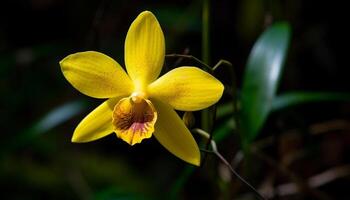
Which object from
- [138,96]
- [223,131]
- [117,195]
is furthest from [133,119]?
[117,195]

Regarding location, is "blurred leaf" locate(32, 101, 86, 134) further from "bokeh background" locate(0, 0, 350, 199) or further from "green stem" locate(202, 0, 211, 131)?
"green stem" locate(202, 0, 211, 131)

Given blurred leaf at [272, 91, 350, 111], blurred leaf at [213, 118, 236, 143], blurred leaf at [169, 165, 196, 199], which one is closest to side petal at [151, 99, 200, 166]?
blurred leaf at [169, 165, 196, 199]

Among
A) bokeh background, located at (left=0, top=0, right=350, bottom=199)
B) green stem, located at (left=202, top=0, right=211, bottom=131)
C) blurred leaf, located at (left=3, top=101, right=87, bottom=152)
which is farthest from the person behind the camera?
bokeh background, located at (left=0, top=0, right=350, bottom=199)

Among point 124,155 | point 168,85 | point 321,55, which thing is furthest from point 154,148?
point 168,85

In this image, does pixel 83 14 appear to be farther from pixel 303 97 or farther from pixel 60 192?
pixel 303 97

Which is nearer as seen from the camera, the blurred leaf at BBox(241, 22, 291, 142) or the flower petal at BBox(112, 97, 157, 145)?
the flower petal at BBox(112, 97, 157, 145)

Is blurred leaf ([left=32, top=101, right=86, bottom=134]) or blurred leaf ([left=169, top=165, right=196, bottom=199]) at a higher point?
blurred leaf ([left=169, top=165, right=196, bottom=199])

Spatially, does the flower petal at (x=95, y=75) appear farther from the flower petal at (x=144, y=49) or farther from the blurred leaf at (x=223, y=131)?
the blurred leaf at (x=223, y=131)

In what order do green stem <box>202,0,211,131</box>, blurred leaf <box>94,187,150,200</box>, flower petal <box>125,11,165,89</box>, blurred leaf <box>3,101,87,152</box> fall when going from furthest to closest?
blurred leaf <box>3,101,87,152</box> < blurred leaf <box>94,187,150,200</box> < green stem <box>202,0,211,131</box> < flower petal <box>125,11,165,89</box>

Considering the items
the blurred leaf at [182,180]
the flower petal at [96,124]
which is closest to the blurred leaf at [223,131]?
the blurred leaf at [182,180]
